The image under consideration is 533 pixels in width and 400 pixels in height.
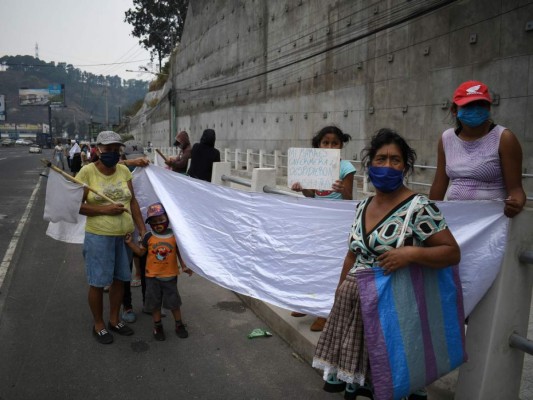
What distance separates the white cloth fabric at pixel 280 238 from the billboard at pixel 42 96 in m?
124

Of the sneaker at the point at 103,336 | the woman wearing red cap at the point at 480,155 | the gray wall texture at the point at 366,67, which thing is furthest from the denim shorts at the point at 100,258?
the gray wall texture at the point at 366,67

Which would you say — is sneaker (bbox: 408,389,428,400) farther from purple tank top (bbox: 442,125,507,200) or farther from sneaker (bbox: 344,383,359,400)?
purple tank top (bbox: 442,125,507,200)

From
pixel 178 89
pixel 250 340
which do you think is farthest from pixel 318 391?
pixel 178 89

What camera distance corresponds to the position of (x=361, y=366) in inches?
96.0

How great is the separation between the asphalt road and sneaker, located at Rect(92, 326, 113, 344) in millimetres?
50

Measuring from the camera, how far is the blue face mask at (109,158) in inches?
174

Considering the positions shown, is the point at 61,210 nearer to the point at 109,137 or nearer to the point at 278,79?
the point at 109,137

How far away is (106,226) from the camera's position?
14.6 feet

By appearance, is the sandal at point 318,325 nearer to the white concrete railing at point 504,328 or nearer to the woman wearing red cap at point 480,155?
the white concrete railing at point 504,328

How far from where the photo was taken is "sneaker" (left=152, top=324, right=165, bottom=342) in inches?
178

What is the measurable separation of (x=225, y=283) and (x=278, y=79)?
17.8 meters

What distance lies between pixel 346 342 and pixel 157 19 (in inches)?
2675

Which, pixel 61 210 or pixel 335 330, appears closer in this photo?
pixel 335 330

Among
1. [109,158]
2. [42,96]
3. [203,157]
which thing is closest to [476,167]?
[109,158]
